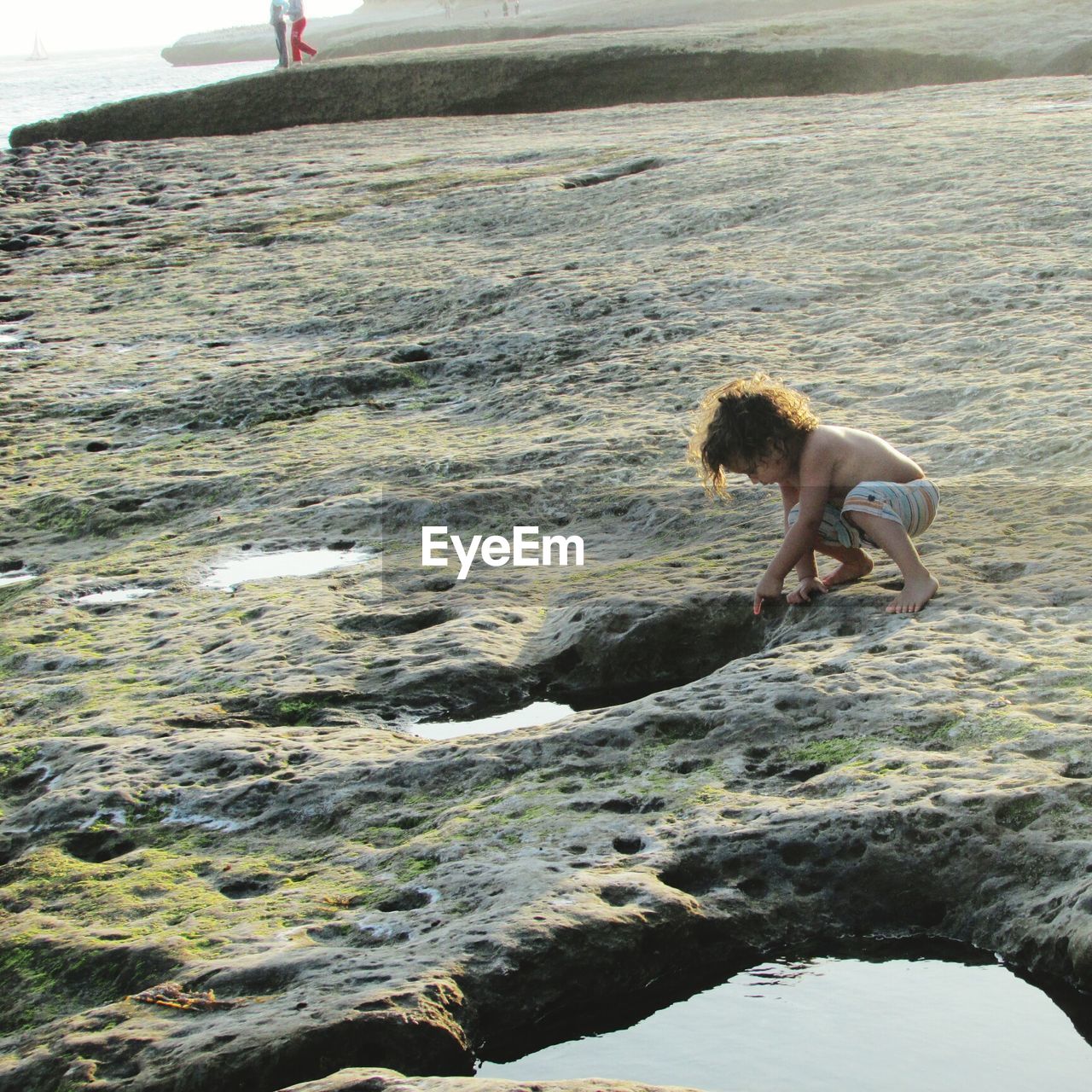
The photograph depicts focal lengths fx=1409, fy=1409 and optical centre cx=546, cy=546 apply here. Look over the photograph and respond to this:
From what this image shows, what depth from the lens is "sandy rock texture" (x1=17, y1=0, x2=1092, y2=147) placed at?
13.2 metres

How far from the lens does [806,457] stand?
3713mm

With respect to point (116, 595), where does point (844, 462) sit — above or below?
above

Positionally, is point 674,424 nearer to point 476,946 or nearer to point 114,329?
point 476,946

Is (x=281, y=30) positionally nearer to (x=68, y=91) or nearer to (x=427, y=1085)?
(x=427, y=1085)

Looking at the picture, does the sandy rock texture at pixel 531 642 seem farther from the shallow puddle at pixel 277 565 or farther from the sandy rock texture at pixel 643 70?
the sandy rock texture at pixel 643 70

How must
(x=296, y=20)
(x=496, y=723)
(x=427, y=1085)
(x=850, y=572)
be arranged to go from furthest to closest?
(x=296, y=20) → (x=850, y=572) → (x=496, y=723) → (x=427, y=1085)

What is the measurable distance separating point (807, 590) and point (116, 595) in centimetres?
231

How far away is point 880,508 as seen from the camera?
3.58m

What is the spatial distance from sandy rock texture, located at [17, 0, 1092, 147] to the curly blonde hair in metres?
10.4

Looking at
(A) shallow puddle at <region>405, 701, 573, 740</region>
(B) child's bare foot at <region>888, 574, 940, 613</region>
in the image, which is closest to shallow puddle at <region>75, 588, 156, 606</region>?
(A) shallow puddle at <region>405, 701, 573, 740</region>

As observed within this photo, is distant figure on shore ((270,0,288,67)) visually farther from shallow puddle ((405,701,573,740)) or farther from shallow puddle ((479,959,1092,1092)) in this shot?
shallow puddle ((479,959,1092,1092))

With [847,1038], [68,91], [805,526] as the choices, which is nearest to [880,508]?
[805,526]

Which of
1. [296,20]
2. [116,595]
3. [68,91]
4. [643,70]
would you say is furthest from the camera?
[68,91]

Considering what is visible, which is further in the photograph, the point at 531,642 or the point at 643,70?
the point at 643,70
